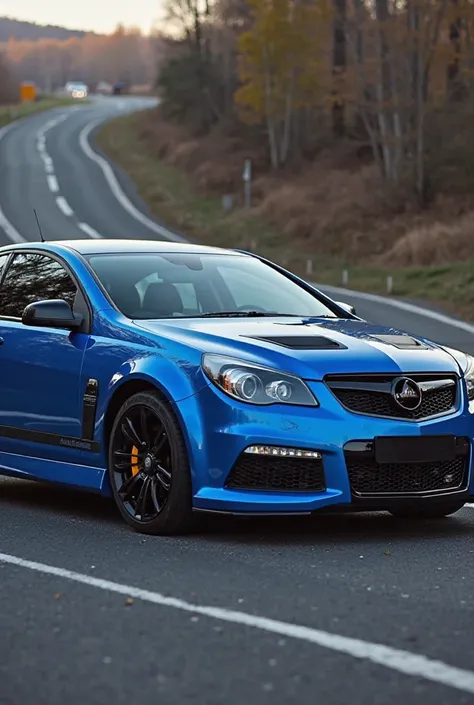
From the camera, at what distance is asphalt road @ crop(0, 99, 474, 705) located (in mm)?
4410

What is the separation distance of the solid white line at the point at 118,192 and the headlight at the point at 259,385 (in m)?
36.9

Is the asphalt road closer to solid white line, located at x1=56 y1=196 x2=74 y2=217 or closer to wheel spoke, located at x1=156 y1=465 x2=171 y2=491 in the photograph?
wheel spoke, located at x1=156 y1=465 x2=171 y2=491

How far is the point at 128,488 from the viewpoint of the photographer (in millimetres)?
7746

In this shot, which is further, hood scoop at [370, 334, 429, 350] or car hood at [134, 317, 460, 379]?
hood scoop at [370, 334, 429, 350]

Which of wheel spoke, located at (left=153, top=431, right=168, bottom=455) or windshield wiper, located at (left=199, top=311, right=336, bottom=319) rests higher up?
windshield wiper, located at (left=199, top=311, right=336, bottom=319)

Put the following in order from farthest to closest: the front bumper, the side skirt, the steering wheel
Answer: the steering wheel → the side skirt → the front bumper

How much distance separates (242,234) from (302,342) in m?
39.4

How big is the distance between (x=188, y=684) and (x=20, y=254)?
17.8ft

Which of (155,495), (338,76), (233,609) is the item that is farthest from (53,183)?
(233,609)

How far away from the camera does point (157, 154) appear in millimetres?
67875

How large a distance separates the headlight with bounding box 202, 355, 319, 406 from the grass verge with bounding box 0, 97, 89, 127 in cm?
8137

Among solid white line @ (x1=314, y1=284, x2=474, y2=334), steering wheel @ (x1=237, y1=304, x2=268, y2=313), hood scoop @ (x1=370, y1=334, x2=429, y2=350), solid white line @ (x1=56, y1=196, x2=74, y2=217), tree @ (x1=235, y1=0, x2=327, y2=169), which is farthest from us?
tree @ (x1=235, y1=0, x2=327, y2=169)

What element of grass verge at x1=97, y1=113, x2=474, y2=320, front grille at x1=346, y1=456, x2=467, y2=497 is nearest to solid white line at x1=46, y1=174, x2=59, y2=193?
grass verge at x1=97, y1=113, x2=474, y2=320

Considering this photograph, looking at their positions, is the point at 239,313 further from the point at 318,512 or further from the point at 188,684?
the point at 188,684
